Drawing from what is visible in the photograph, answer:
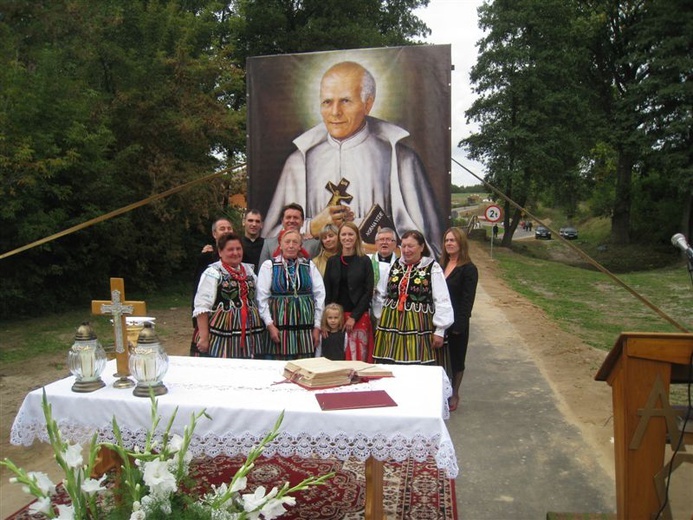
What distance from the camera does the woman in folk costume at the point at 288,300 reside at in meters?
4.58

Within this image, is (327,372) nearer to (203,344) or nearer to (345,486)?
(345,486)

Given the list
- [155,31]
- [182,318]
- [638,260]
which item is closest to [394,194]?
[182,318]

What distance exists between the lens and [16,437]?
3.06 metres

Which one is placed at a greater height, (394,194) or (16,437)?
(394,194)

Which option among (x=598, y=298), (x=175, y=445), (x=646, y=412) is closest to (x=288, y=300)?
(x=646, y=412)

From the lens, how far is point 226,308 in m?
4.46

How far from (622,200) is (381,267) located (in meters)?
25.8

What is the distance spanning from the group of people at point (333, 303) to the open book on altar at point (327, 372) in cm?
117

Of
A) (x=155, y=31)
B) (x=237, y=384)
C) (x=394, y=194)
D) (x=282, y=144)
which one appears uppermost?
(x=155, y=31)

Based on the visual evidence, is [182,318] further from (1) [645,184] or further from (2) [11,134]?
(1) [645,184]

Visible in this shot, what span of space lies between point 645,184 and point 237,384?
30.3 meters

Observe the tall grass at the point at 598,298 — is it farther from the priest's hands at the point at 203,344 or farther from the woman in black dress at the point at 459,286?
the priest's hands at the point at 203,344

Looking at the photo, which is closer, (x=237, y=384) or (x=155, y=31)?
(x=237, y=384)

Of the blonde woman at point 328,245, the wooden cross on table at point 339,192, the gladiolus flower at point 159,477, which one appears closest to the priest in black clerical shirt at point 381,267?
the blonde woman at point 328,245
